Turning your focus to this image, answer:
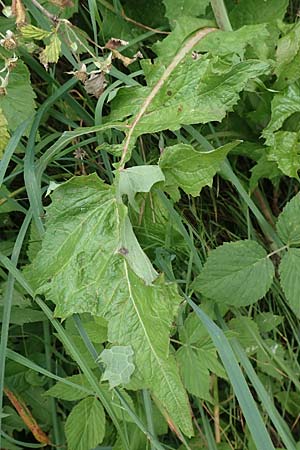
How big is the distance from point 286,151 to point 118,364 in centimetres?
51

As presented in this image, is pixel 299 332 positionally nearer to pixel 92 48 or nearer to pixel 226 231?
pixel 226 231

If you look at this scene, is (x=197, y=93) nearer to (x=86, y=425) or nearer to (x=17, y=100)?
(x=17, y=100)

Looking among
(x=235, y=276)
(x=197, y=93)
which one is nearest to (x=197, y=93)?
(x=197, y=93)

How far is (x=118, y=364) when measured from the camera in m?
0.99

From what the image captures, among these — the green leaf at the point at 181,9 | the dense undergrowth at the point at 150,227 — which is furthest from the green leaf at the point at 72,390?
the green leaf at the point at 181,9

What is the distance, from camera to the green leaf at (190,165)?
0.97m

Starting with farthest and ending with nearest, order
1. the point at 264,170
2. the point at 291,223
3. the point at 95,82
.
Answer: the point at 264,170
the point at 291,223
the point at 95,82

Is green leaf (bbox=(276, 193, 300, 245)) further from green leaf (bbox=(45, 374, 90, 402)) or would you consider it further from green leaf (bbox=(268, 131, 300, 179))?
green leaf (bbox=(45, 374, 90, 402))

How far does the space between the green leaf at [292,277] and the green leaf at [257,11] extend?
A: 0.50 meters

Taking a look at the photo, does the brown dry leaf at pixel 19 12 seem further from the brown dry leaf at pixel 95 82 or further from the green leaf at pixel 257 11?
the green leaf at pixel 257 11

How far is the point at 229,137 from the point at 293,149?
7.5 inches

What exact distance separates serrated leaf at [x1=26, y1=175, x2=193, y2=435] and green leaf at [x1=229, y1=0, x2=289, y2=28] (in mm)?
580

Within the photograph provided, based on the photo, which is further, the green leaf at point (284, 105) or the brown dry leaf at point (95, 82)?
the green leaf at point (284, 105)

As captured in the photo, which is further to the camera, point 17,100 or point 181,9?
point 181,9
